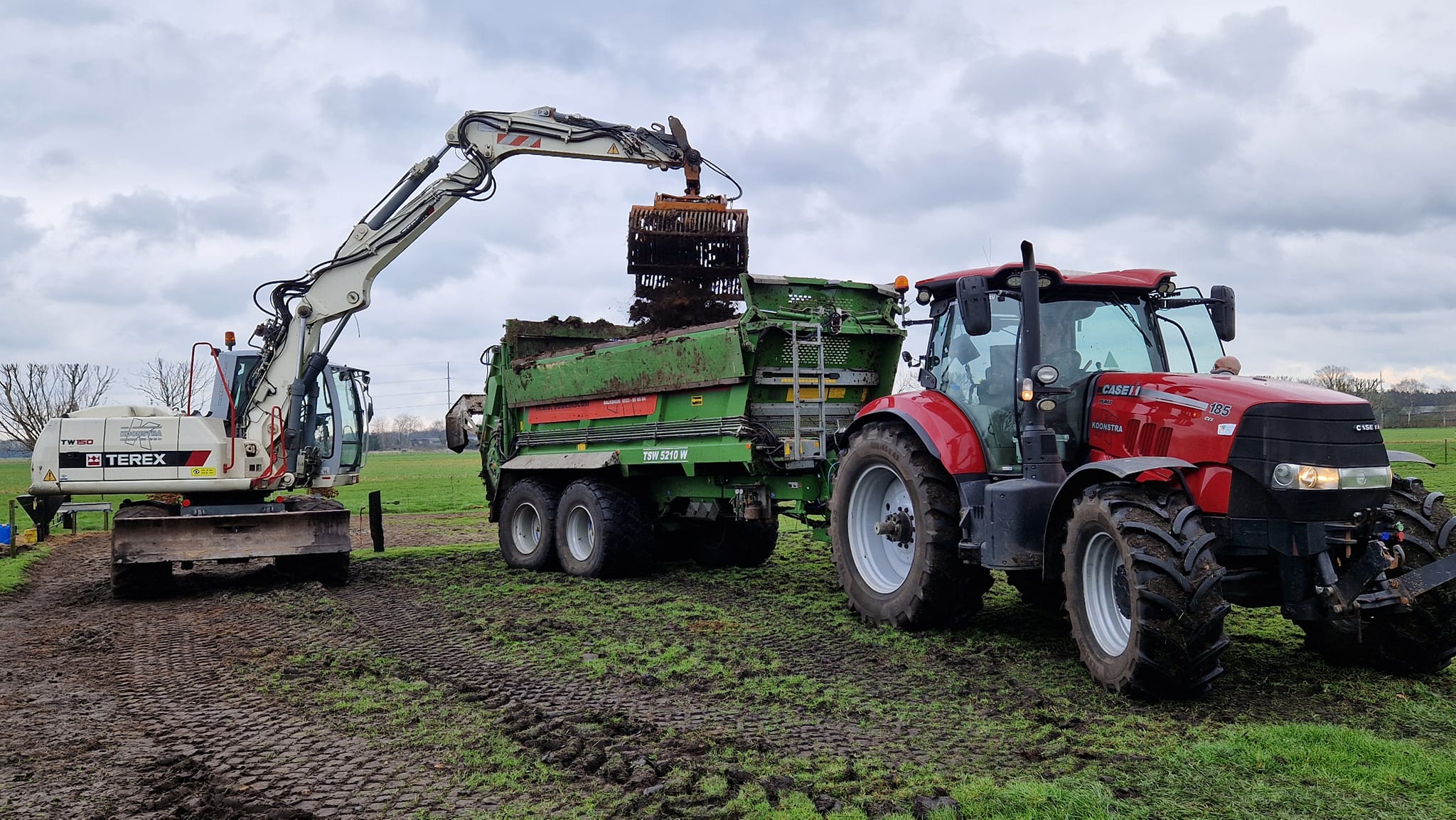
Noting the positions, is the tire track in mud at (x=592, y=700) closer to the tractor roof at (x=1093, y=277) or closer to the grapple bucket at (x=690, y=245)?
the tractor roof at (x=1093, y=277)

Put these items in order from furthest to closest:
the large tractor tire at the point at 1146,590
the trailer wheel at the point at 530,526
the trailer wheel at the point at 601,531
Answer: the trailer wheel at the point at 530,526 → the trailer wheel at the point at 601,531 → the large tractor tire at the point at 1146,590

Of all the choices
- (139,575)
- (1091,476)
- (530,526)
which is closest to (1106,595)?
(1091,476)

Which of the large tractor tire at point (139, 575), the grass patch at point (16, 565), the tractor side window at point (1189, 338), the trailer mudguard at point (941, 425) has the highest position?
the tractor side window at point (1189, 338)

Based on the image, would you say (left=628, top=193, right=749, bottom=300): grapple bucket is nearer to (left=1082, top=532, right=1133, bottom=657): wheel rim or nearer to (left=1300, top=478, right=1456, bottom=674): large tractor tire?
(left=1082, top=532, right=1133, bottom=657): wheel rim

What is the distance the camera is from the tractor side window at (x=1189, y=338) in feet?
20.5

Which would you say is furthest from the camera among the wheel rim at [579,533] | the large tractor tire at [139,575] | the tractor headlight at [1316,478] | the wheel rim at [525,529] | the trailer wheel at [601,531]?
the wheel rim at [525,529]

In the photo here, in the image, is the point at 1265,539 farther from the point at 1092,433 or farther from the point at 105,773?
the point at 105,773

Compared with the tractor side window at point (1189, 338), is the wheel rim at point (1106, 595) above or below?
below

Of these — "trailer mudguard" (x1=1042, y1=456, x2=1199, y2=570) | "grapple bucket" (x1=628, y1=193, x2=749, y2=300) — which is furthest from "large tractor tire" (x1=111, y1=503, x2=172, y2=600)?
"trailer mudguard" (x1=1042, y1=456, x2=1199, y2=570)

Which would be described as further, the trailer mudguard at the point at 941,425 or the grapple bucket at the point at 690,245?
the grapple bucket at the point at 690,245

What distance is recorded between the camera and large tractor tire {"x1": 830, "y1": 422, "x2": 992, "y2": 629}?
21.3 ft

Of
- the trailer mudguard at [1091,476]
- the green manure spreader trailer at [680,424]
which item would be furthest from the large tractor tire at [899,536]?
the trailer mudguard at [1091,476]

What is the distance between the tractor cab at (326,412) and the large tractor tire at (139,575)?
1.14 meters

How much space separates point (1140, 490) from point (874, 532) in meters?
2.50
